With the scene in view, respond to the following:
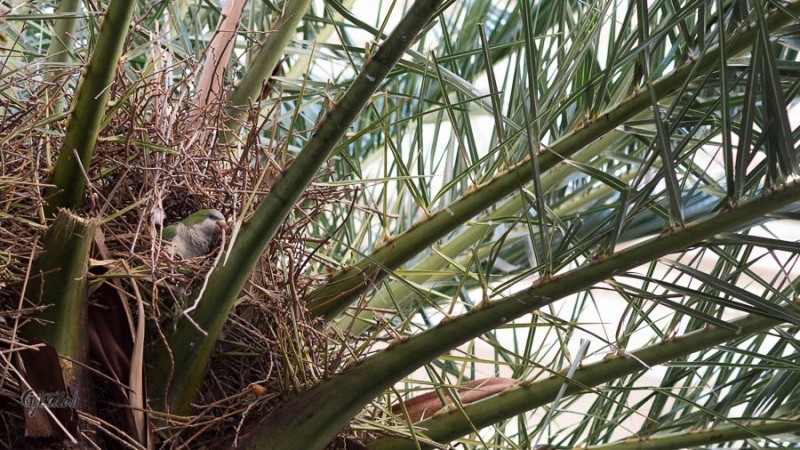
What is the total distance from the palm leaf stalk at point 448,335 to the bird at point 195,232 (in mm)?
164

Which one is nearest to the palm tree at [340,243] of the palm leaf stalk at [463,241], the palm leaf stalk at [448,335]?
the palm leaf stalk at [448,335]

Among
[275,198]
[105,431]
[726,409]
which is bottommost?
[105,431]

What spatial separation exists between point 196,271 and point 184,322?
47 mm

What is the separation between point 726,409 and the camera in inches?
34.3

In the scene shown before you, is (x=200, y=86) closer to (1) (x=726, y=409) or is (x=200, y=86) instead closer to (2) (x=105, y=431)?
(2) (x=105, y=431)

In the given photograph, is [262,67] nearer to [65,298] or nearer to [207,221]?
[207,221]

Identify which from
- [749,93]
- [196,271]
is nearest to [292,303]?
[196,271]

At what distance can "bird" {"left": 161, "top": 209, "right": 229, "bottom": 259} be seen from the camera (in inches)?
28.7

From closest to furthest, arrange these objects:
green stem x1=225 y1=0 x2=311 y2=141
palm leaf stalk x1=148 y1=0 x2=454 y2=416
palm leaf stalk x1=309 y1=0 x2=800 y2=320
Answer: palm leaf stalk x1=148 y1=0 x2=454 y2=416
palm leaf stalk x1=309 y1=0 x2=800 y2=320
green stem x1=225 y1=0 x2=311 y2=141

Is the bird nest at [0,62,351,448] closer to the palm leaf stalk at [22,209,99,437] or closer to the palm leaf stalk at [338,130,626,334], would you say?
the palm leaf stalk at [22,209,99,437]

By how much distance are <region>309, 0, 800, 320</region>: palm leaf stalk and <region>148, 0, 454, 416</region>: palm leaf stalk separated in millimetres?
103

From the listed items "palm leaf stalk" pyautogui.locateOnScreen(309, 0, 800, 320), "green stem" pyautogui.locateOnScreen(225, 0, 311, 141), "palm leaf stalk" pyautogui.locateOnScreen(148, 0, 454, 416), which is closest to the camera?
"palm leaf stalk" pyautogui.locateOnScreen(148, 0, 454, 416)

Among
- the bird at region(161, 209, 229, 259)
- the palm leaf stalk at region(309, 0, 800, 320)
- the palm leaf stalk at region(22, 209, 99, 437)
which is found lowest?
the palm leaf stalk at region(22, 209, 99, 437)

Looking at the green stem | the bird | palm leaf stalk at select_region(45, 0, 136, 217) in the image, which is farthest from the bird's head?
the green stem
